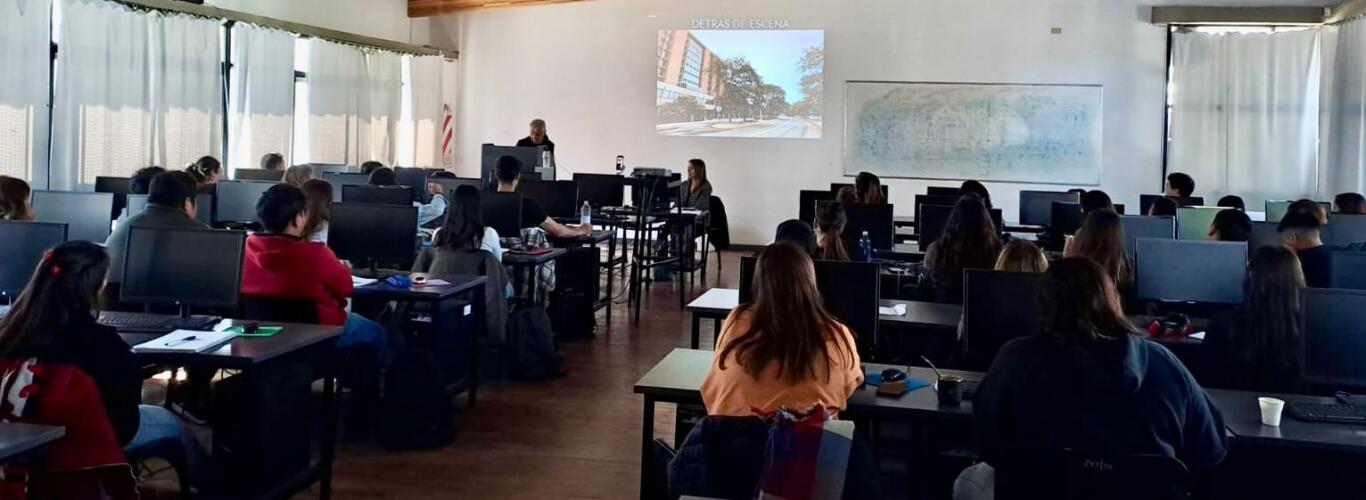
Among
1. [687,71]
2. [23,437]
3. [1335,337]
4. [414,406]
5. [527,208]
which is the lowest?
[414,406]

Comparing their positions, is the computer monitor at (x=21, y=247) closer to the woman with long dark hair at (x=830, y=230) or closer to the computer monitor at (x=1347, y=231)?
the woman with long dark hair at (x=830, y=230)

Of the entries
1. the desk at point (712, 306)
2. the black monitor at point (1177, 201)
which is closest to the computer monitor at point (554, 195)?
the desk at point (712, 306)

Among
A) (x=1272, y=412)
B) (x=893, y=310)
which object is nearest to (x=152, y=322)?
(x=893, y=310)

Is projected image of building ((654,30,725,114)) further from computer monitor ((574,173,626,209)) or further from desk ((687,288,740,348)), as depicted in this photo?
desk ((687,288,740,348))

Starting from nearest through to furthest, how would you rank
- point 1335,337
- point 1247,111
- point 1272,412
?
1. point 1272,412
2. point 1335,337
3. point 1247,111

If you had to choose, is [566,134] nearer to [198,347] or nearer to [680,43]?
[680,43]

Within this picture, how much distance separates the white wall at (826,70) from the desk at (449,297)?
7413 millimetres

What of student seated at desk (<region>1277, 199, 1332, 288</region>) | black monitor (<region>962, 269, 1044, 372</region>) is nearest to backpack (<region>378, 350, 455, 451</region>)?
black monitor (<region>962, 269, 1044, 372</region>)

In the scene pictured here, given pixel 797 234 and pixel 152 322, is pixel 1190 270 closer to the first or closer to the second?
pixel 797 234

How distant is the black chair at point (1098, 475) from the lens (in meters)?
2.19

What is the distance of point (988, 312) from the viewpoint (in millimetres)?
3451

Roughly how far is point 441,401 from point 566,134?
859 centimetres

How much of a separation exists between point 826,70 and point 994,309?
8960 millimetres

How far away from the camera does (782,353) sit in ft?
8.59
